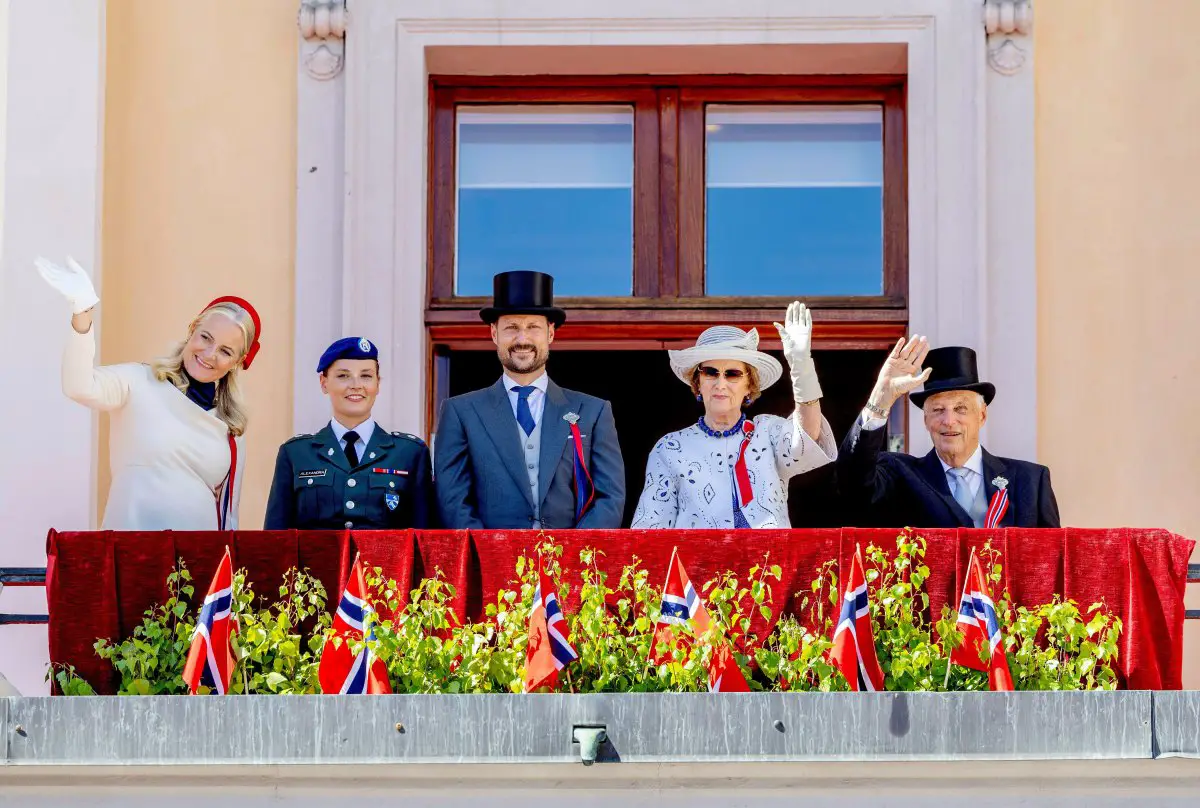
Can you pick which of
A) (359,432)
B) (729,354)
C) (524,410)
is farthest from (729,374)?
(359,432)

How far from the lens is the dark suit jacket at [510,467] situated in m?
7.39

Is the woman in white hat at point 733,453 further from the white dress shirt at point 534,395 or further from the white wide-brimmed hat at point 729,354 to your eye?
the white dress shirt at point 534,395

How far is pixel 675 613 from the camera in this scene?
663 cm

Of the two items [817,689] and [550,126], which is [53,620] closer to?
[817,689]

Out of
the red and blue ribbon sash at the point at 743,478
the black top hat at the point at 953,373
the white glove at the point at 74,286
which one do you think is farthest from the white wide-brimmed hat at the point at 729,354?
the white glove at the point at 74,286

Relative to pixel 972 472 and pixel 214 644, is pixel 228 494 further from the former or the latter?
pixel 972 472

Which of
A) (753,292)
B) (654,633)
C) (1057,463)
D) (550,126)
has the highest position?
(550,126)

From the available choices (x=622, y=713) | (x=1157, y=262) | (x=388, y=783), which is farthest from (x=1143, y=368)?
(x=388, y=783)

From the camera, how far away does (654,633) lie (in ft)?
21.9

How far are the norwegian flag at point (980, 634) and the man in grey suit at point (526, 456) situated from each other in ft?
4.30

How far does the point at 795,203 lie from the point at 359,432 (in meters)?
2.78

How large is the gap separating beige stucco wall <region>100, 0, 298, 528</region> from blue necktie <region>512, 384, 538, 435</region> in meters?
1.65

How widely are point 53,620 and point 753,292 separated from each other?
3731 millimetres

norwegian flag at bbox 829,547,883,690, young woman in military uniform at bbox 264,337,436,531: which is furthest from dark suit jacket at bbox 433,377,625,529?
norwegian flag at bbox 829,547,883,690
